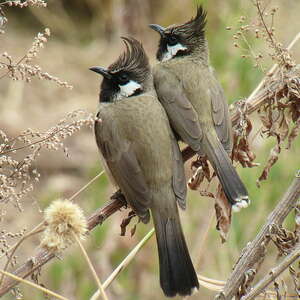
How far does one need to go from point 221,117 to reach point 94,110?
157 inches

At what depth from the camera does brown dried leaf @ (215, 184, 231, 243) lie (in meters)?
2.80

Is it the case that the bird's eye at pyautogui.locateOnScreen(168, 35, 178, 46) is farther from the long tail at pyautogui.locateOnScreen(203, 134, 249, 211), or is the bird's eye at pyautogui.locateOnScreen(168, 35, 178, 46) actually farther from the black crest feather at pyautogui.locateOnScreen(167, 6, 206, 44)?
the long tail at pyautogui.locateOnScreen(203, 134, 249, 211)

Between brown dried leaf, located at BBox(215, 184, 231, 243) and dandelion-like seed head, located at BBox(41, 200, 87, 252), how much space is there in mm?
885

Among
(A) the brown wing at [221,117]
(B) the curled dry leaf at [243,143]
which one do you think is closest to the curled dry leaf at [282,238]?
(B) the curled dry leaf at [243,143]

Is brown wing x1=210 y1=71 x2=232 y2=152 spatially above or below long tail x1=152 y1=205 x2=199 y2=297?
above

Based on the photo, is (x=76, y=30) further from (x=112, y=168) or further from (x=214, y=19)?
(x=112, y=168)

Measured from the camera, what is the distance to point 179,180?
10.8 feet

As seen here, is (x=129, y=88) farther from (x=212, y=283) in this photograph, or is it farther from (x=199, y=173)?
(x=212, y=283)

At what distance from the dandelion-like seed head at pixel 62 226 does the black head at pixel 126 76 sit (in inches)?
66.8

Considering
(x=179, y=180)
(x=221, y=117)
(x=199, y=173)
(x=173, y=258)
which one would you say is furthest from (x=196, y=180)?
(x=221, y=117)

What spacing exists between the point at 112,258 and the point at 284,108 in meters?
2.40

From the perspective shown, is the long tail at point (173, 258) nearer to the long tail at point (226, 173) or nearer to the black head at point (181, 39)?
the long tail at point (226, 173)

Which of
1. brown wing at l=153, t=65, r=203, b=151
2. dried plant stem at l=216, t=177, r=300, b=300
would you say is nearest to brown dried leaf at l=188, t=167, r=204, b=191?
brown wing at l=153, t=65, r=203, b=151

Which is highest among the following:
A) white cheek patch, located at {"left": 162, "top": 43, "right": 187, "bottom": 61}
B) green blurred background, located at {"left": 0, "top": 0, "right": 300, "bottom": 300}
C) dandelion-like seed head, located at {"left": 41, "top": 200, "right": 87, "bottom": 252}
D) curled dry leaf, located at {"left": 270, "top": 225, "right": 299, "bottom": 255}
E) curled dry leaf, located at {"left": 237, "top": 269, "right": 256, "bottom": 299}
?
dandelion-like seed head, located at {"left": 41, "top": 200, "right": 87, "bottom": 252}
